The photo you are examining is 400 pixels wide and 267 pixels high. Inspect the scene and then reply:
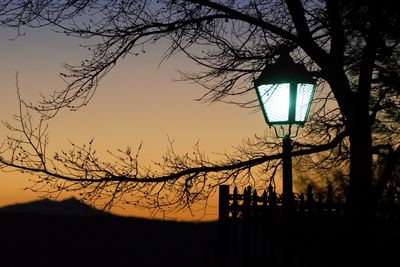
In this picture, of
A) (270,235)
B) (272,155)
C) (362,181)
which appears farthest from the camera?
(272,155)

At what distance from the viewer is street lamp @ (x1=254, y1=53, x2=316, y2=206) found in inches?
242

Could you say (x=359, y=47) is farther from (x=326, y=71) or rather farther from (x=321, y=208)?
(x=321, y=208)

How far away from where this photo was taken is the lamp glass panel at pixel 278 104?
20.2 ft

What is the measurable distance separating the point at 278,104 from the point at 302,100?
0.93 feet

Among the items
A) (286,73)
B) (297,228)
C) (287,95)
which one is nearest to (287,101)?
(287,95)

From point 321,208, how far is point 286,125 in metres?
1.93

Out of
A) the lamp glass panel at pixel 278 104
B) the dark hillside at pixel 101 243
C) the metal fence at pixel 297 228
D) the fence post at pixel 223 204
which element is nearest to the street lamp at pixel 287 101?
the lamp glass panel at pixel 278 104

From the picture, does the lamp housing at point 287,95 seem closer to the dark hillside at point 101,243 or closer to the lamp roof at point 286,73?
the lamp roof at point 286,73

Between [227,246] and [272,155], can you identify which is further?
[272,155]

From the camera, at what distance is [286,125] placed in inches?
244

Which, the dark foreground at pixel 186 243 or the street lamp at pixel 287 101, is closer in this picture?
the street lamp at pixel 287 101

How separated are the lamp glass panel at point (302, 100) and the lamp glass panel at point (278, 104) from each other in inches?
4.8

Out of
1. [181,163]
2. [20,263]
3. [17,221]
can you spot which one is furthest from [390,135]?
[17,221]

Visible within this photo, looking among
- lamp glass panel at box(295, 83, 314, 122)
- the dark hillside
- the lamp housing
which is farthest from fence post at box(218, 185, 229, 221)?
the dark hillside
